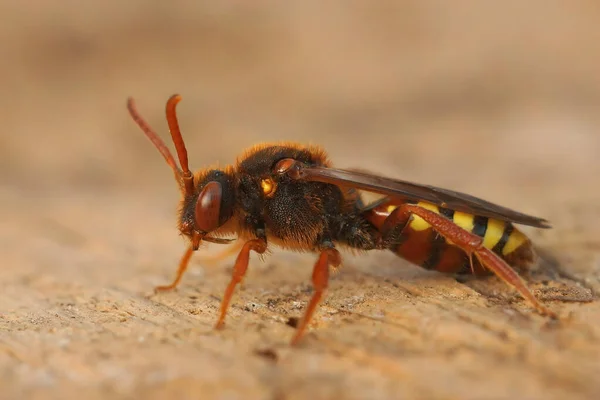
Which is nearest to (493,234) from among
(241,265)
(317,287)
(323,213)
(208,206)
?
(323,213)

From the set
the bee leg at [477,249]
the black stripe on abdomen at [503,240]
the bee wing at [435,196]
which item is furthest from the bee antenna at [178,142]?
the black stripe on abdomen at [503,240]

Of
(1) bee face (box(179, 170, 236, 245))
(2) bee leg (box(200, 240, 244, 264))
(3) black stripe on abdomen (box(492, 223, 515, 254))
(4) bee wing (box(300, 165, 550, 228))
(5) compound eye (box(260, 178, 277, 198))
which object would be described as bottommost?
(2) bee leg (box(200, 240, 244, 264))

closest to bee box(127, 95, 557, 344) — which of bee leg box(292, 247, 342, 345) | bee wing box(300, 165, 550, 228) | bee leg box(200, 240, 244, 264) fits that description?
bee wing box(300, 165, 550, 228)

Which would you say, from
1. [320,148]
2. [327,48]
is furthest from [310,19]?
[320,148]

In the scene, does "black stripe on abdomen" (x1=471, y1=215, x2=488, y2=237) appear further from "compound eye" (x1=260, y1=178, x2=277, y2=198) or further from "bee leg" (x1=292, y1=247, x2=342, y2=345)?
"compound eye" (x1=260, y1=178, x2=277, y2=198)

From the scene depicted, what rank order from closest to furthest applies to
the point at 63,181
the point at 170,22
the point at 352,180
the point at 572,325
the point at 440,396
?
the point at 440,396 → the point at 572,325 → the point at 352,180 → the point at 63,181 → the point at 170,22

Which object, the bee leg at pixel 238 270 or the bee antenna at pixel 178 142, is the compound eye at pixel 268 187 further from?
the bee antenna at pixel 178 142

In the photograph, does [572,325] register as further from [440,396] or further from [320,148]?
[320,148]

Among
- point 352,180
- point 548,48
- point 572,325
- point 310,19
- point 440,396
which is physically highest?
point 548,48
